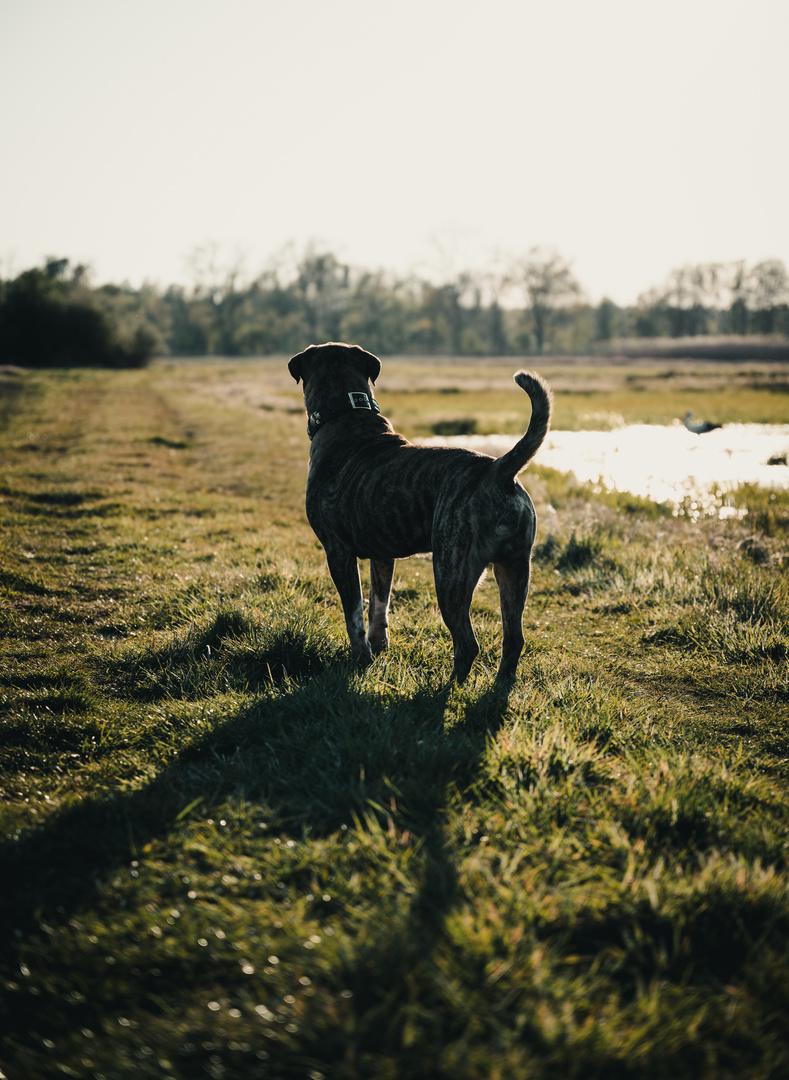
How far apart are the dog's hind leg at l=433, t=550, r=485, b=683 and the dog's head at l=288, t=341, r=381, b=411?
2066 millimetres

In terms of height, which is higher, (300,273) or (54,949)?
(300,273)

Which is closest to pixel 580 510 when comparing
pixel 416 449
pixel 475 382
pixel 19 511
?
pixel 416 449

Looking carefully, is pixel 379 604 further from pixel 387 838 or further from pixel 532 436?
pixel 387 838

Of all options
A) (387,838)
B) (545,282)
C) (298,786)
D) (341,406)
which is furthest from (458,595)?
(545,282)

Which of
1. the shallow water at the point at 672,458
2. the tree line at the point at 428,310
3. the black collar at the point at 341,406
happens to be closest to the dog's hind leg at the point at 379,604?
the black collar at the point at 341,406

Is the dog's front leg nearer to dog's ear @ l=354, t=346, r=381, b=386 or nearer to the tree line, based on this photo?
dog's ear @ l=354, t=346, r=381, b=386

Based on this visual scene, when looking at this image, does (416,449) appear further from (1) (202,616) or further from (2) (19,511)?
(2) (19,511)

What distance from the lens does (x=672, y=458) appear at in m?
15.3

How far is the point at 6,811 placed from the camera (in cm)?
291

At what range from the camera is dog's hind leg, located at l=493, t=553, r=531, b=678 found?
397 cm

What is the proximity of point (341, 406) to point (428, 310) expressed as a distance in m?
92.8

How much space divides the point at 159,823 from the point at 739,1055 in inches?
85.4

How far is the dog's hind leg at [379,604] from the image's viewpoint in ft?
16.1

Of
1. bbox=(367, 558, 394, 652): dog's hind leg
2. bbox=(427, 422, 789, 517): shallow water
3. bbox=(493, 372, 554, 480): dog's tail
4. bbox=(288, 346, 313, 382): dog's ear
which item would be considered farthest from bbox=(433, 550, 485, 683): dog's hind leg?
bbox=(427, 422, 789, 517): shallow water
